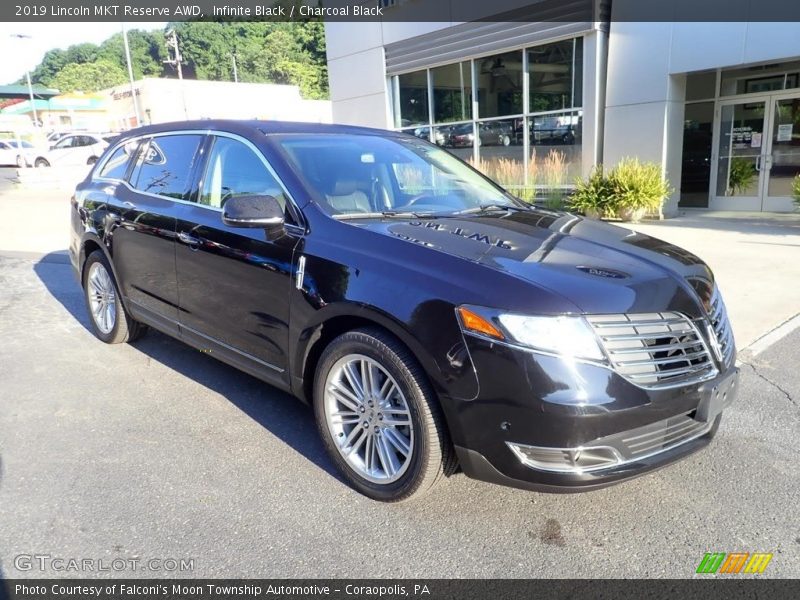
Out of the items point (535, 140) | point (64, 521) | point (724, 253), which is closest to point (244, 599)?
point (64, 521)

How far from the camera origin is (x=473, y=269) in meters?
2.57

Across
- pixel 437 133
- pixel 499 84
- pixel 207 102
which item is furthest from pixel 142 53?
pixel 499 84

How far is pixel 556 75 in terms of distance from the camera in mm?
13391

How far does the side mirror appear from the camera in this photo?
3.13m

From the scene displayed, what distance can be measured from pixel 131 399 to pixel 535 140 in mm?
11954

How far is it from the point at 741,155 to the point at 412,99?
8.39 metres

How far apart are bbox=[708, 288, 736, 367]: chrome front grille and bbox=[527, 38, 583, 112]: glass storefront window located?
1098 centimetres

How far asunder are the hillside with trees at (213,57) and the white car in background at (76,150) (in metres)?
51.8

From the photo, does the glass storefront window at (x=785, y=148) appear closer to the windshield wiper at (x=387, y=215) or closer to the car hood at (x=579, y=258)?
the car hood at (x=579, y=258)

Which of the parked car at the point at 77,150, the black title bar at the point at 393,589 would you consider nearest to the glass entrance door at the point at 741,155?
the black title bar at the point at 393,589

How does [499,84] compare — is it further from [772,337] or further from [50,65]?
[50,65]

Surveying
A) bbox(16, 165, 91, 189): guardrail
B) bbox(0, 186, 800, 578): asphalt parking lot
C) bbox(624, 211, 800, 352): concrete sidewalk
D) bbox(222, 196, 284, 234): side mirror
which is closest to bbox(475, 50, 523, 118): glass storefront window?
bbox(624, 211, 800, 352): concrete sidewalk

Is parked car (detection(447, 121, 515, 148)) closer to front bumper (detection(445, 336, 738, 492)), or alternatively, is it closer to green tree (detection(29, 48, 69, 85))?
front bumper (detection(445, 336, 738, 492))

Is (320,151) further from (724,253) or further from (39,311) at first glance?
(724,253)
